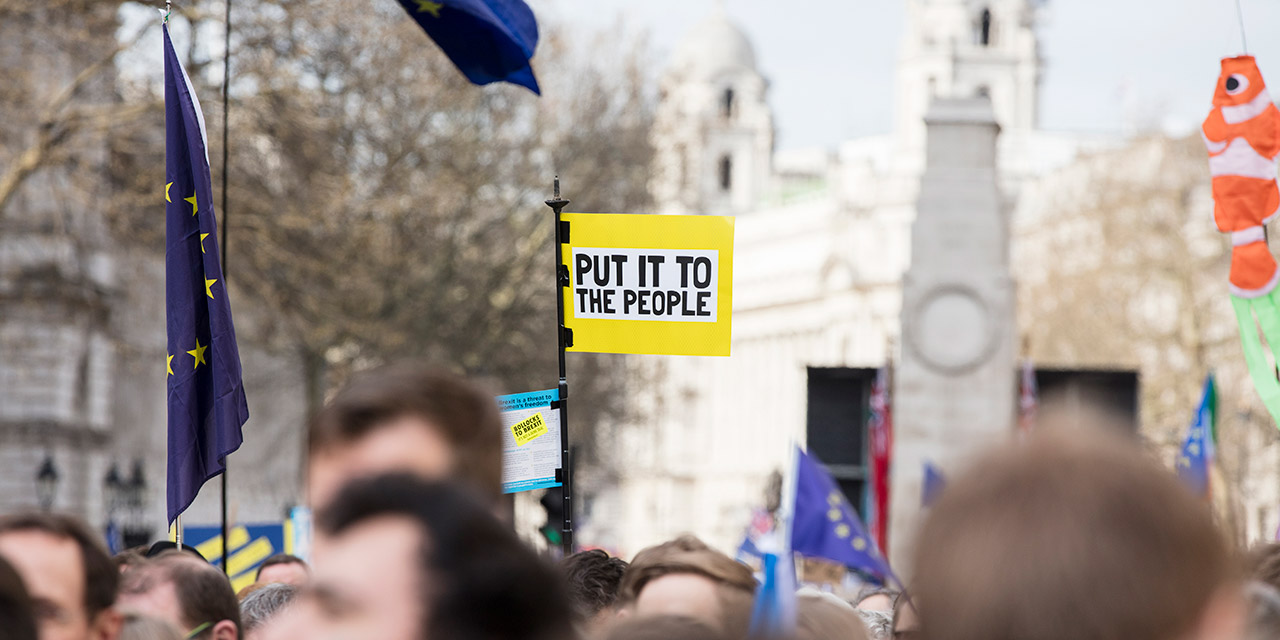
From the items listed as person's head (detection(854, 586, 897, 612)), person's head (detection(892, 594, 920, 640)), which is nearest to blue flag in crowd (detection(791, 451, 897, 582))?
person's head (detection(854, 586, 897, 612))

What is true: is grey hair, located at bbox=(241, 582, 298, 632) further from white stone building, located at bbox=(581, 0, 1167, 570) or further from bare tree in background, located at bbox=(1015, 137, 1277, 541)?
white stone building, located at bbox=(581, 0, 1167, 570)

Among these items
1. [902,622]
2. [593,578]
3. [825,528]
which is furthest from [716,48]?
[902,622]

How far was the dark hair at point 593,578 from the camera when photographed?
5.73 metres

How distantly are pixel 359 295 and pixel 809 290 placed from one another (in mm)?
93438

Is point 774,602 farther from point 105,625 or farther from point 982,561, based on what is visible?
point 982,561

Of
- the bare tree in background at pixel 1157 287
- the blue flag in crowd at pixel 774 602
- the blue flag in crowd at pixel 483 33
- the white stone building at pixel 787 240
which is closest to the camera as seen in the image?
the blue flag in crowd at pixel 774 602

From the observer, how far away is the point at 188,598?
4727mm

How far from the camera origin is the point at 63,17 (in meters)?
19.1

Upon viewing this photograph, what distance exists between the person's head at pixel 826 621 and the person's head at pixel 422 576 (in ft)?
3.96

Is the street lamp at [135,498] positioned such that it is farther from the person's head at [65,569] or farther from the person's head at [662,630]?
Result: the person's head at [662,630]

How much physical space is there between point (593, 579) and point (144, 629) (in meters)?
2.27

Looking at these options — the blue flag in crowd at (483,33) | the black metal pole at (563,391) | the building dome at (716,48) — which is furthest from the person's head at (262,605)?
the building dome at (716,48)

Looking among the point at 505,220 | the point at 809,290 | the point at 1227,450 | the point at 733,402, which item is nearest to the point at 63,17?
the point at 505,220

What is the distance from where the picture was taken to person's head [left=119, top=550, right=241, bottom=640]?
4703 mm
